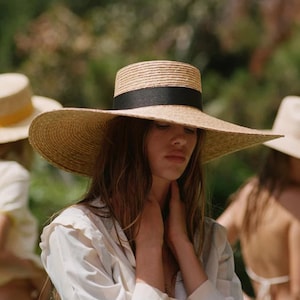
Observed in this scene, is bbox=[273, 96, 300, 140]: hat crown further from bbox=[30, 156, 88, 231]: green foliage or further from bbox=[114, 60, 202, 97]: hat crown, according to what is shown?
bbox=[30, 156, 88, 231]: green foliage

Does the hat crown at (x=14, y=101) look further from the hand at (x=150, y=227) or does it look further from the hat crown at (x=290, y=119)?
the hand at (x=150, y=227)

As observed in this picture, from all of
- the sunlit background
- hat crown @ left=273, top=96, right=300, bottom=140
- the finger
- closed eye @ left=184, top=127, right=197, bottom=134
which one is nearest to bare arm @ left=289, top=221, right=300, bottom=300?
hat crown @ left=273, top=96, right=300, bottom=140

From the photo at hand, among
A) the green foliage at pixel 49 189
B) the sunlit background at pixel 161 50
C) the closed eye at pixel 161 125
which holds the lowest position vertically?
the green foliage at pixel 49 189

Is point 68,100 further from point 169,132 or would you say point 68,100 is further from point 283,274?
point 169,132

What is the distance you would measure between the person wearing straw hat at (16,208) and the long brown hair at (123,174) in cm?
78

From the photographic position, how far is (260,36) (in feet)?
36.4

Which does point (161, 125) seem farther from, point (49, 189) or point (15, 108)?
point (49, 189)

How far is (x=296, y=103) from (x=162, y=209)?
1.66m

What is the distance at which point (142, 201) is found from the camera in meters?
2.69

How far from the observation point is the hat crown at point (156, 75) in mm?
2732

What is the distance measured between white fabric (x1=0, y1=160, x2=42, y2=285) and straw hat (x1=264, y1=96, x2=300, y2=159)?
3.38ft

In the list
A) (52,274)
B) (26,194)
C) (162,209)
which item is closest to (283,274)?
(26,194)

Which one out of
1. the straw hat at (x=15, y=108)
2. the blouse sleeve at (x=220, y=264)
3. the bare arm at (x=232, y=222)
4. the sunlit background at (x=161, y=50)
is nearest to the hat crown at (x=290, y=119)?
the bare arm at (x=232, y=222)

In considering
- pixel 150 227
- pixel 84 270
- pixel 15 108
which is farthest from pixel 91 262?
pixel 15 108
